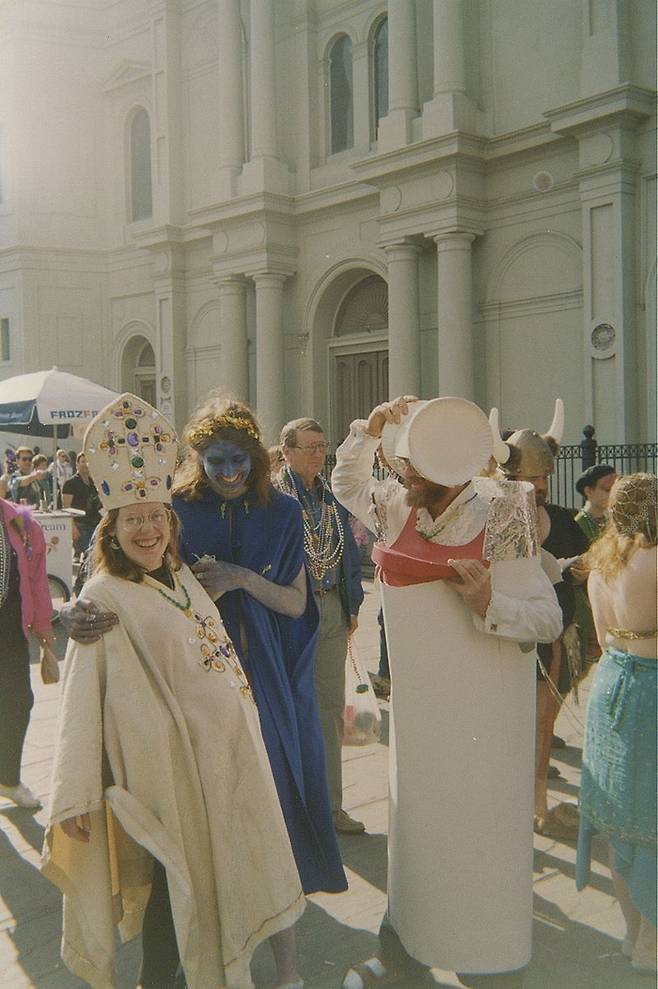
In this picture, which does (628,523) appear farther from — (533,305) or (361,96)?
(361,96)

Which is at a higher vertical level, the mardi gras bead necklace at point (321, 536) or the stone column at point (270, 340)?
the stone column at point (270, 340)

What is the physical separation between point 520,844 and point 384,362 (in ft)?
49.1

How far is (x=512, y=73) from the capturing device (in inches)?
567

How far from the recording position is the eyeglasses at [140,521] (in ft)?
9.19

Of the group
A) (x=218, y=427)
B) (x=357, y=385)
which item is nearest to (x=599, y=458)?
(x=357, y=385)

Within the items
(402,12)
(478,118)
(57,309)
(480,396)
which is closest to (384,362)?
(480,396)

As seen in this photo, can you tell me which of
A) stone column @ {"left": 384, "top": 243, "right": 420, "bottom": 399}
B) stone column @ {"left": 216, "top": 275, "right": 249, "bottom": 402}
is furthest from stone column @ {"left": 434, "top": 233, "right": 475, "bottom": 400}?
stone column @ {"left": 216, "top": 275, "right": 249, "bottom": 402}

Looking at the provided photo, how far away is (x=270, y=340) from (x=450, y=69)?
579 centimetres

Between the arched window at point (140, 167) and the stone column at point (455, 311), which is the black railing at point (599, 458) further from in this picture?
the arched window at point (140, 167)

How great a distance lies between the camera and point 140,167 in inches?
779

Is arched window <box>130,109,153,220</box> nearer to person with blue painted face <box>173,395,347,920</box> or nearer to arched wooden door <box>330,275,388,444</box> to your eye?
arched wooden door <box>330,275,388,444</box>

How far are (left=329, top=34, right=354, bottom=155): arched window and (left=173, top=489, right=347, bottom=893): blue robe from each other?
14.8 m

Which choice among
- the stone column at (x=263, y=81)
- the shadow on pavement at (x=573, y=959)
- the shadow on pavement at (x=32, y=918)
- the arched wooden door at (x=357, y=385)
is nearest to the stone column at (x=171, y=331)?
the stone column at (x=263, y=81)

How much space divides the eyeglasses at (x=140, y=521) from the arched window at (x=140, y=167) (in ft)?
59.5
